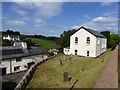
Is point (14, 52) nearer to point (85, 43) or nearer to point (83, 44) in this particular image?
point (83, 44)

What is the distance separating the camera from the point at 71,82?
564 inches

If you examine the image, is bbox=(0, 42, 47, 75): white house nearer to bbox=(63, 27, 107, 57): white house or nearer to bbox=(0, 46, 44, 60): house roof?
bbox=(0, 46, 44, 60): house roof

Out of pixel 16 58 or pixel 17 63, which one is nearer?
pixel 16 58

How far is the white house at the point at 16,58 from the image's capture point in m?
34.0

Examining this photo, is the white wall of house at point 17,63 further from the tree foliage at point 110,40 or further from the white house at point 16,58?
the tree foliage at point 110,40

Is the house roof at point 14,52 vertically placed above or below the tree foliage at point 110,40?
below

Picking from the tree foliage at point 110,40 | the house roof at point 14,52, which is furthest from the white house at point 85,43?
the tree foliage at point 110,40

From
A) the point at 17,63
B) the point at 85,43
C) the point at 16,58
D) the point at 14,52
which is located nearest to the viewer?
the point at 85,43

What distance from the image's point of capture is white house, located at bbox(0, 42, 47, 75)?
1337 inches

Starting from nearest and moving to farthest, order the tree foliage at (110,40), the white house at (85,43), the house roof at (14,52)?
the white house at (85,43)
the house roof at (14,52)
the tree foliage at (110,40)

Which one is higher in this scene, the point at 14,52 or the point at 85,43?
the point at 85,43

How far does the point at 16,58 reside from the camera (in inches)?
1442

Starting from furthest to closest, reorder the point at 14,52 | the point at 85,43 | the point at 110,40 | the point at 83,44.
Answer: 1. the point at 110,40
2. the point at 14,52
3. the point at 83,44
4. the point at 85,43

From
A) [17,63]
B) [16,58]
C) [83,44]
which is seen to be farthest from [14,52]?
[83,44]
